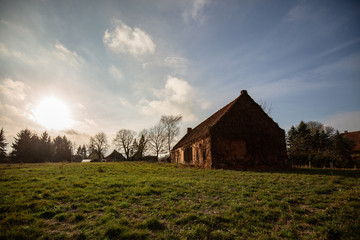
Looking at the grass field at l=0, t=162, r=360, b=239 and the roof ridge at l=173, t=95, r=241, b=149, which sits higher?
the roof ridge at l=173, t=95, r=241, b=149

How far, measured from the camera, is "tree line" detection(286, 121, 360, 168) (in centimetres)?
1714

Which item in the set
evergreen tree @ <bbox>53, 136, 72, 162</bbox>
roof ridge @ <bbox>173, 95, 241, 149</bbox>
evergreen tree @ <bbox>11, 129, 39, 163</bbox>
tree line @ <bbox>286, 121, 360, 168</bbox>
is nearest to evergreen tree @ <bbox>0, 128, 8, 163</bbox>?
evergreen tree @ <bbox>11, 129, 39, 163</bbox>

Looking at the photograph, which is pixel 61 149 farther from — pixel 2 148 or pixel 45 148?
pixel 2 148

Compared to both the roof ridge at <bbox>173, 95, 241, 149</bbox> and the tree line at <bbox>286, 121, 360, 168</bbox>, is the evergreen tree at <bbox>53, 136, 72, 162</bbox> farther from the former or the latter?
the tree line at <bbox>286, 121, 360, 168</bbox>

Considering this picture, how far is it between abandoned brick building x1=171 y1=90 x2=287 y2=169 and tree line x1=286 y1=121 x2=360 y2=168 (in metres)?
4.52

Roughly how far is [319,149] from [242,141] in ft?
78.9

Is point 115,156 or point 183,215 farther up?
point 183,215

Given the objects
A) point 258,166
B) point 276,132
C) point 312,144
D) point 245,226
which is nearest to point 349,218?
point 245,226

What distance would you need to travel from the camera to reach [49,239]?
10.6 feet

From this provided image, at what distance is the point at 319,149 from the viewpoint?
29.1 metres

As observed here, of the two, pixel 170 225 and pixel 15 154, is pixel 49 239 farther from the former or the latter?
pixel 15 154

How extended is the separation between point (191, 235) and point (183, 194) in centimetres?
305

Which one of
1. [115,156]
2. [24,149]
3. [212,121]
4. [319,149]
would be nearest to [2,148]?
[24,149]

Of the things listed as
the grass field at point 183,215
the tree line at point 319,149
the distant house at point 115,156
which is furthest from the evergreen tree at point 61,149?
the tree line at point 319,149
